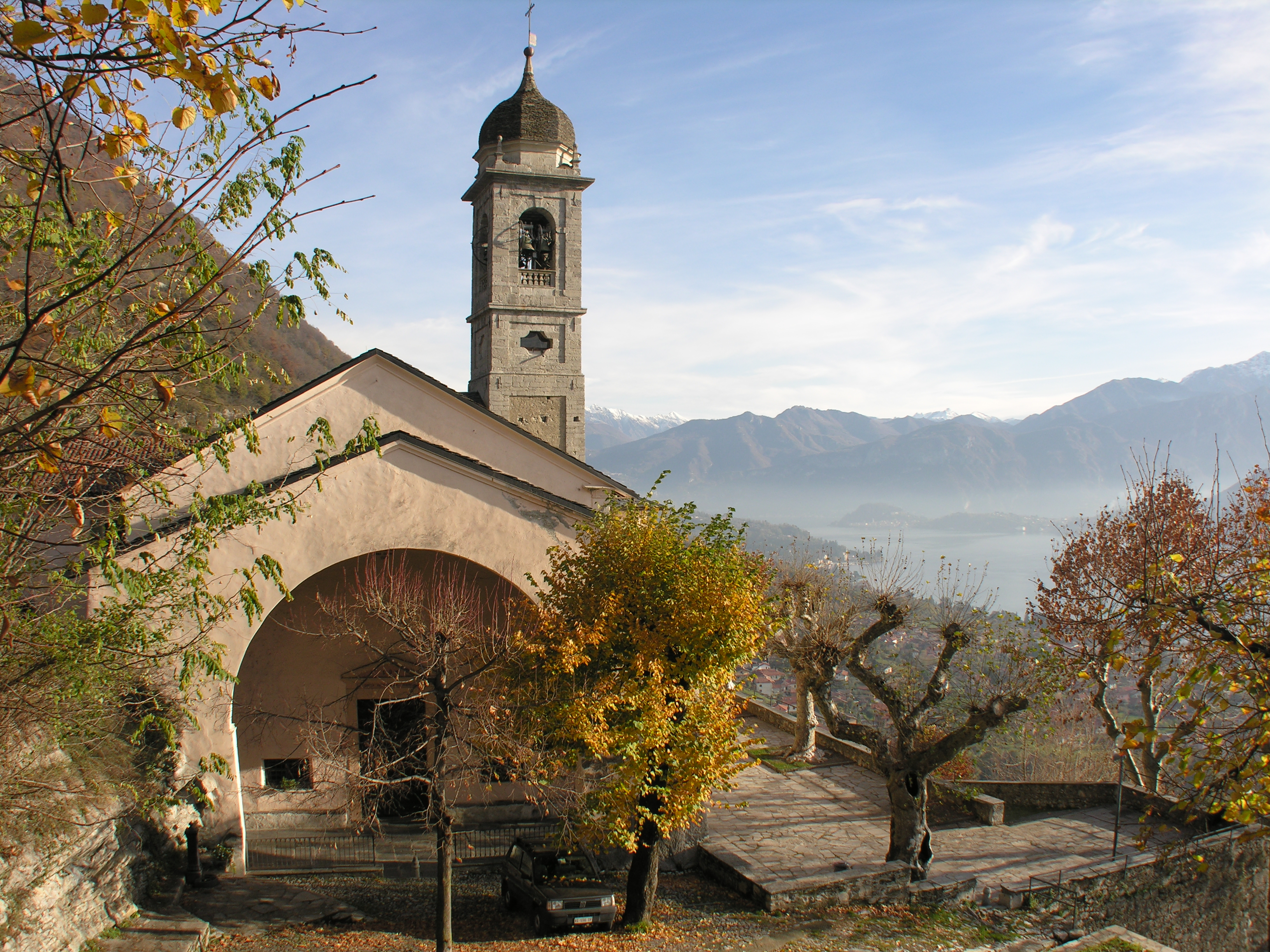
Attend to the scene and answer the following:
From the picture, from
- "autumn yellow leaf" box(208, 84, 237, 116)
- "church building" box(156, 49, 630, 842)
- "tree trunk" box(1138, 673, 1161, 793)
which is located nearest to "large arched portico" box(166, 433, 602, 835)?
"church building" box(156, 49, 630, 842)

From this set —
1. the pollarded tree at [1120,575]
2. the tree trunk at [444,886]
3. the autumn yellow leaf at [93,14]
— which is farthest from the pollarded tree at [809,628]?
the autumn yellow leaf at [93,14]

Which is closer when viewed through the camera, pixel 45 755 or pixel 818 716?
pixel 45 755

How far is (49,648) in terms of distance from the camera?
6984 millimetres

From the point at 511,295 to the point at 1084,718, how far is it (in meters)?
16.3

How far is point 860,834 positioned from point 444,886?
8.15 meters

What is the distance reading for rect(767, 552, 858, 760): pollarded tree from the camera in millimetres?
13773

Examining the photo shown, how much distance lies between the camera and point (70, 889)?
8.61 m

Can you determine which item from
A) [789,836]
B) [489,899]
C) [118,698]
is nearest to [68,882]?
[118,698]

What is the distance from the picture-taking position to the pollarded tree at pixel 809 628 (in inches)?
542

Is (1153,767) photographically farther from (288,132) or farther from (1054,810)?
(288,132)

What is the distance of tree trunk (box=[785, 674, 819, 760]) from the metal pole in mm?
6026

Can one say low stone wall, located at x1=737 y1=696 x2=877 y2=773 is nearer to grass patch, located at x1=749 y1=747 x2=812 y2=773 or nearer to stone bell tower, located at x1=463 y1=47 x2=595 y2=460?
grass patch, located at x1=749 y1=747 x2=812 y2=773

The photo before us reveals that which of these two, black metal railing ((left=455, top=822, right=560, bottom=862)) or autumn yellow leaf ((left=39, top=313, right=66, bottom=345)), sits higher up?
autumn yellow leaf ((left=39, top=313, right=66, bottom=345))

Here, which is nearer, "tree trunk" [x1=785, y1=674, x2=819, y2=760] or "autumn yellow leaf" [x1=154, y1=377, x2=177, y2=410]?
"autumn yellow leaf" [x1=154, y1=377, x2=177, y2=410]
